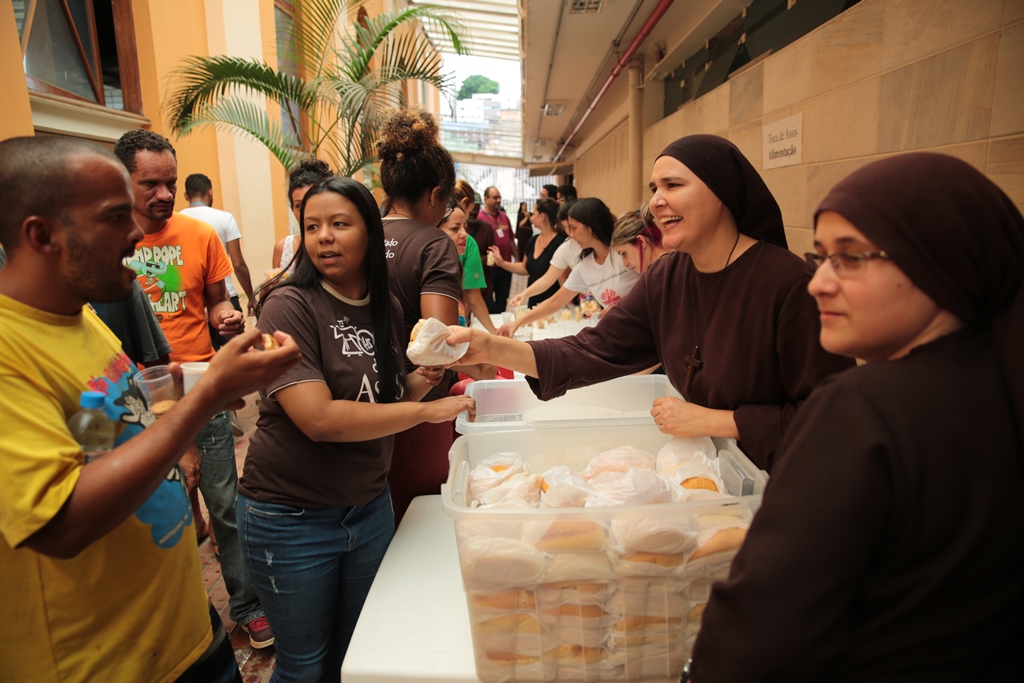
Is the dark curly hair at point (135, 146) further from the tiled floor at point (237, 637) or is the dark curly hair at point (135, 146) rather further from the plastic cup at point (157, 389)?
the plastic cup at point (157, 389)

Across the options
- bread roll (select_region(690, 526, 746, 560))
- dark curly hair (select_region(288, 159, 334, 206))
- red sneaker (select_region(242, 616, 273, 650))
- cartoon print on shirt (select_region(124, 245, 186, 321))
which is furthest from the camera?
dark curly hair (select_region(288, 159, 334, 206))

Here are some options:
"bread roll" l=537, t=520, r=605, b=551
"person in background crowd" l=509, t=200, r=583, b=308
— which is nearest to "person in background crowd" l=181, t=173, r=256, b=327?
"person in background crowd" l=509, t=200, r=583, b=308

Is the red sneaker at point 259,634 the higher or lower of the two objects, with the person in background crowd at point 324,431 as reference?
lower

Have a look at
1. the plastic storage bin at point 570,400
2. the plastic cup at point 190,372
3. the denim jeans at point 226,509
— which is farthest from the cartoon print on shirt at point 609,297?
the plastic cup at point 190,372

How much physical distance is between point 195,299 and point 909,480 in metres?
2.67

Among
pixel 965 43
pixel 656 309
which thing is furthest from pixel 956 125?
pixel 656 309

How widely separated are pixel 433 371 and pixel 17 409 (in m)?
1.00

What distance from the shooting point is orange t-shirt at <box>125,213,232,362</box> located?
2449 millimetres

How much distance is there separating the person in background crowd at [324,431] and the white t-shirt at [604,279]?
7.40ft

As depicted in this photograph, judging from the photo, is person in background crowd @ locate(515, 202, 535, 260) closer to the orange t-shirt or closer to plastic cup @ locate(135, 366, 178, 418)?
the orange t-shirt

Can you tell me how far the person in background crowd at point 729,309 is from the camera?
1317 millimetres

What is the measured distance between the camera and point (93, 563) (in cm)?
103

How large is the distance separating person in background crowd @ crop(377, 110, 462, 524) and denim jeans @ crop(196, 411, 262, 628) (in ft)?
2.62

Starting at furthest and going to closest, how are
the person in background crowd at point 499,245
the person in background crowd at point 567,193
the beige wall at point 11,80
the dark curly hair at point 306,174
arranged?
the person in background crowd at point 567,193, the person in background crowd at point 499,245, the dark curly hair at point 306,174, the beige wall at point 11,80
